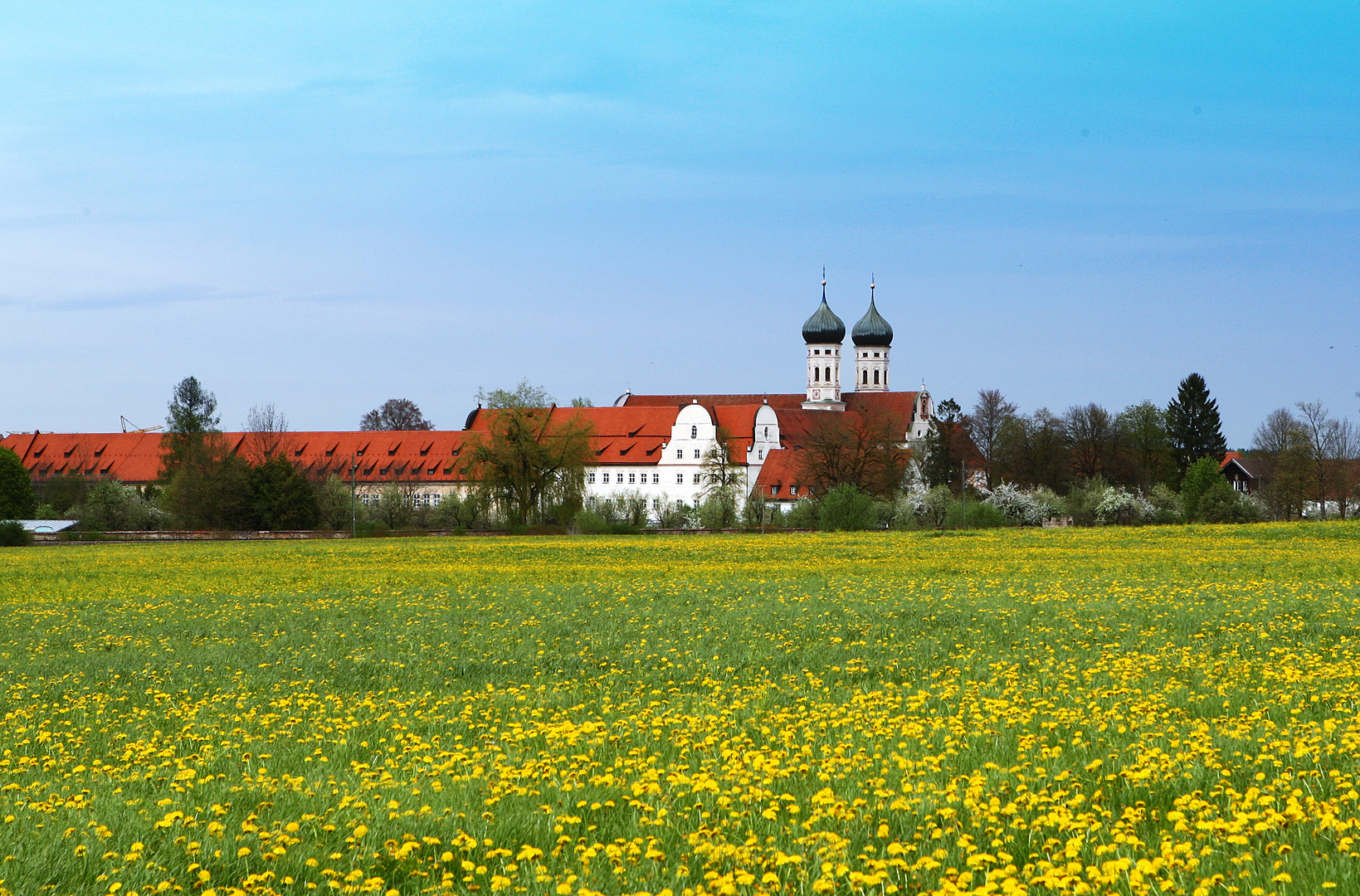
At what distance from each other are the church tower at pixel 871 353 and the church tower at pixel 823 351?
487cm

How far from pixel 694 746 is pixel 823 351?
167m

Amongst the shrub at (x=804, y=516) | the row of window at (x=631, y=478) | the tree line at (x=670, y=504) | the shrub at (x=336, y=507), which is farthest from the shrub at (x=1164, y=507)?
the shrub at (x=336, y=507)

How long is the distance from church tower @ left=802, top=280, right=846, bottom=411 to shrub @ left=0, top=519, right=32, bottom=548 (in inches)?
4428

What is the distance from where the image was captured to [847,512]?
265 ft

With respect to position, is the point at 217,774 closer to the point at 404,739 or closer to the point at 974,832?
the point at 404,739

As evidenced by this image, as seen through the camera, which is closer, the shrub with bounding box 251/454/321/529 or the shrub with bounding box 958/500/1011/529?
the shrub with bounding box 958/500/1011/529

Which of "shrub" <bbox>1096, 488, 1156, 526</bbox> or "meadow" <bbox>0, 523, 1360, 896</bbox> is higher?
"shrub" <bbox>1096, 488, 1156, 526</bbox>

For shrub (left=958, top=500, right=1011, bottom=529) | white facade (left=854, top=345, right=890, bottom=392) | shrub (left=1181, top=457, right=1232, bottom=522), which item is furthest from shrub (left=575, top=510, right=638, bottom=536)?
white facade (left=854, top=345, right=890, bottom=392)

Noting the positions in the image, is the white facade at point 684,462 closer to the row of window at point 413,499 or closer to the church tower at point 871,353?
the row of window at point 413,499

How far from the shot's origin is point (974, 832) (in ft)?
23.3

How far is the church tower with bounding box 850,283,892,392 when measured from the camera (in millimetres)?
180375

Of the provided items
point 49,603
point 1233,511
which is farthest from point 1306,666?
point 1233,511

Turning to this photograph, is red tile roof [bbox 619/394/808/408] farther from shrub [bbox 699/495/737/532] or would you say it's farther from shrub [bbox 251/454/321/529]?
shrub [bbox 251/454/321/529]

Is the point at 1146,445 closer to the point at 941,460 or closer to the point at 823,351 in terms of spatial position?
the point at 941,460
